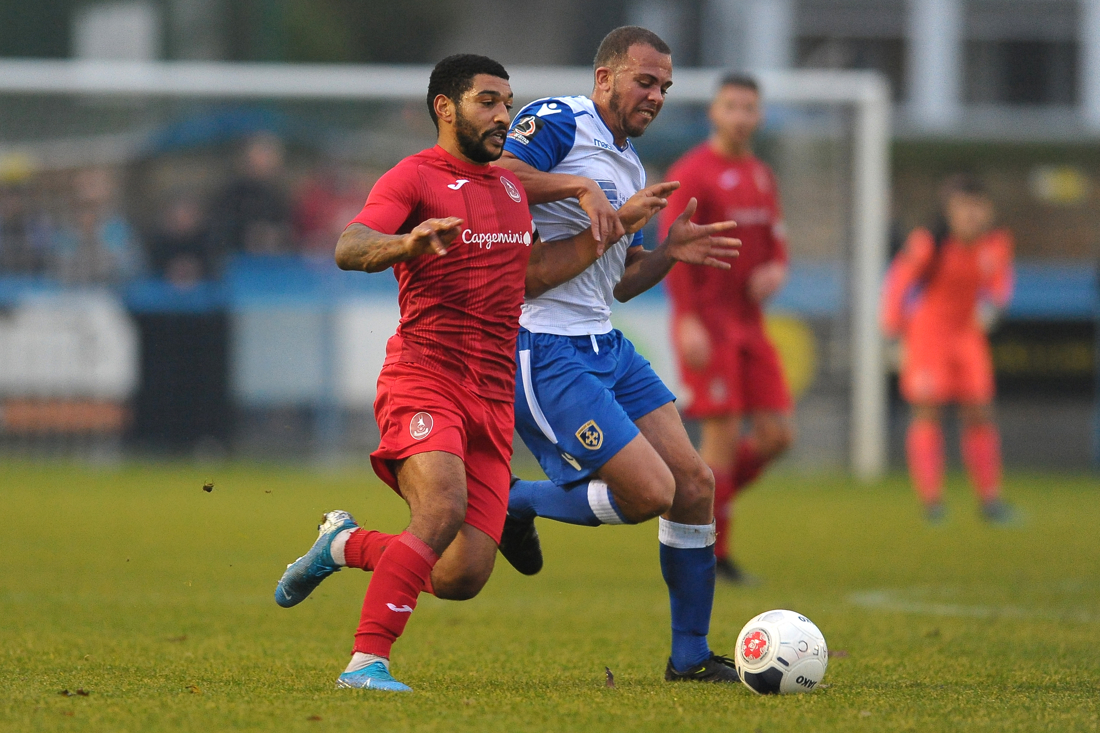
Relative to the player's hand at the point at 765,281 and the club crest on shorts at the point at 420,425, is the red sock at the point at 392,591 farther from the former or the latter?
the player's hand at the point at 765,281

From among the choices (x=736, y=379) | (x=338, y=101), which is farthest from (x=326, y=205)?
(x=736, y=379)

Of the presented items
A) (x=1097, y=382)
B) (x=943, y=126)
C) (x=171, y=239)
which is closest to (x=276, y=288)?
(x=171, y=239)

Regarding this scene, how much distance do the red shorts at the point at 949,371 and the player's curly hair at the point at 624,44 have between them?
7375mm

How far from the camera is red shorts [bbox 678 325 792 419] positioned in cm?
820

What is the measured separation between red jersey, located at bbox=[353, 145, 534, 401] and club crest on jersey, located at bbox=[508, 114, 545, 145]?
38 cm

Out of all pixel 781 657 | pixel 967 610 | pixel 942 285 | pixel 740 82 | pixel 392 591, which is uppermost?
pixel 740 82

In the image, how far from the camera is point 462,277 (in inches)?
189

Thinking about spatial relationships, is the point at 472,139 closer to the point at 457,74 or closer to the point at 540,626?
the point at 457,74

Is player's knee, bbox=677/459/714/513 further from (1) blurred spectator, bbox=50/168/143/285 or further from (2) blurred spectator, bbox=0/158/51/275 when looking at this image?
(2) blurred spectator, bbox=0/158/51/275

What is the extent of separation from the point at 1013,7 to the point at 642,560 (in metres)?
24.3

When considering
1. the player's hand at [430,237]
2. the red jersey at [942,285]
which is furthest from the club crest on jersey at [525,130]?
the red jersey at [942,285]

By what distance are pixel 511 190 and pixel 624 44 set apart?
82cm

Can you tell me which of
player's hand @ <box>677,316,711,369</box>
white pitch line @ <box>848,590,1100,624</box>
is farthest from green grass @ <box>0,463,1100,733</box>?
player's hand @ <box>677,316,711,369</box>

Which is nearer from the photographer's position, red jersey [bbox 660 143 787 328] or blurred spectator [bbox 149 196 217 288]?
red jersey [bbox 660 143 787 328]
